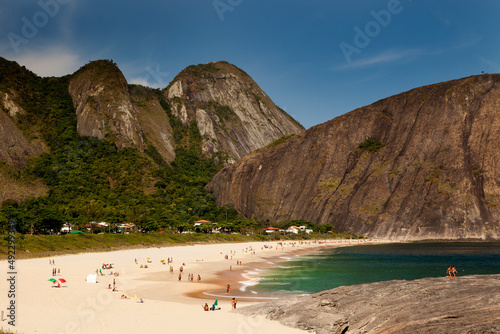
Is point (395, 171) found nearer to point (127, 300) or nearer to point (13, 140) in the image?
point (127, 300)

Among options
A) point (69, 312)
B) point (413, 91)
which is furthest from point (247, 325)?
point (413, 91)

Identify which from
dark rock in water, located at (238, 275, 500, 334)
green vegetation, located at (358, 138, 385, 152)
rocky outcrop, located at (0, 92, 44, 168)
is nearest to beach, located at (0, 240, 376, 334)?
dark rock in water, located at (238, 275, 500, 334)

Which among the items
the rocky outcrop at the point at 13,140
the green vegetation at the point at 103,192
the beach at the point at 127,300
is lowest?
the beach at the point at 127,300

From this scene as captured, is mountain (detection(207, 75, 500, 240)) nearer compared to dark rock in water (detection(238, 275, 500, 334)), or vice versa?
dark rock in water (detection(238, 275, 500, 334))

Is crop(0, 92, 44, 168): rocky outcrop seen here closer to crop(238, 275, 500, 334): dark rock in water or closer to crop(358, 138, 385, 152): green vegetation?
crop(358, 138, 385, 152): green vegetation

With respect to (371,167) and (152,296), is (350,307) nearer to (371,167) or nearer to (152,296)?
(152,296)

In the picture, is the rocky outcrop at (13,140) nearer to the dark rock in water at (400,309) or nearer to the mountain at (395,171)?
the mountain at (395,171)

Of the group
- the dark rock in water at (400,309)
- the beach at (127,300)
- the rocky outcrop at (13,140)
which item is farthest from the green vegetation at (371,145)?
the dark rock in water at (400,309)
